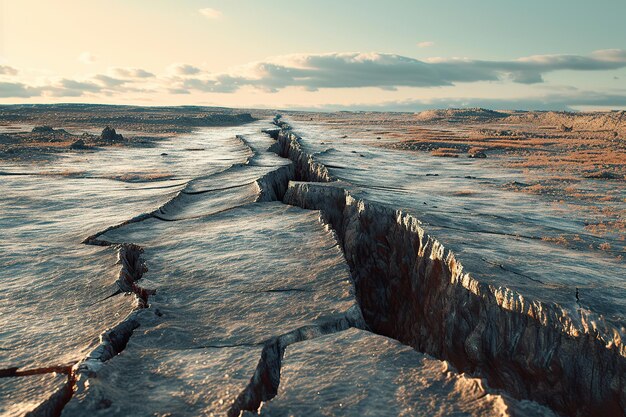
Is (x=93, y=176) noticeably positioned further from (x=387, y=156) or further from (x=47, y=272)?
(x=387, y=156)

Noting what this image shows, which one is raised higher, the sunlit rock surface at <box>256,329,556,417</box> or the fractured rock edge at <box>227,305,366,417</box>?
the sunlit rock surface at <box>256,329,556,417</box>

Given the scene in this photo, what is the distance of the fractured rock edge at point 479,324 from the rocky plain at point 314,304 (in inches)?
0.4

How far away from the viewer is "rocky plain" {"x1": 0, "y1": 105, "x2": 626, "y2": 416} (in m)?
2.10

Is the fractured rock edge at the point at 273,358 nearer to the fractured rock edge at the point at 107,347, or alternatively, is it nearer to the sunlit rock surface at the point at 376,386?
the sunlit rock surface at the point at 376,386

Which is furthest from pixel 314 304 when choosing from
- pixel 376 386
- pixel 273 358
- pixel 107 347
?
pixel 107 347

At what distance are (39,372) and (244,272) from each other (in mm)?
1549

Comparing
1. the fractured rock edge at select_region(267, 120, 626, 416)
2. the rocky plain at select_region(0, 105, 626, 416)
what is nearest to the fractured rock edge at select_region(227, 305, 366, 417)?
the rocky plain at select_region(0, 105, 626, 416)

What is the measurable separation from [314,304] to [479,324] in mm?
1025

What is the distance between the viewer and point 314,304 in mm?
2963

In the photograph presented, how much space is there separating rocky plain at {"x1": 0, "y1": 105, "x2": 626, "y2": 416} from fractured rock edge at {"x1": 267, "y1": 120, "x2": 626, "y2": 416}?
10 mm

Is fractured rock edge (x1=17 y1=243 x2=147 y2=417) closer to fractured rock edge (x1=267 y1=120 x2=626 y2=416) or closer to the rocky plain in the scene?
the rocky plain

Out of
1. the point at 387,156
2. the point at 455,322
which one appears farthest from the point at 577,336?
the point at 387,156

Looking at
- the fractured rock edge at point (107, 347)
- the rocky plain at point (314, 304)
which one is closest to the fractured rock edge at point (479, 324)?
the rocky plain at point (314, 304)

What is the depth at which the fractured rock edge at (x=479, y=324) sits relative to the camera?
238 cm
